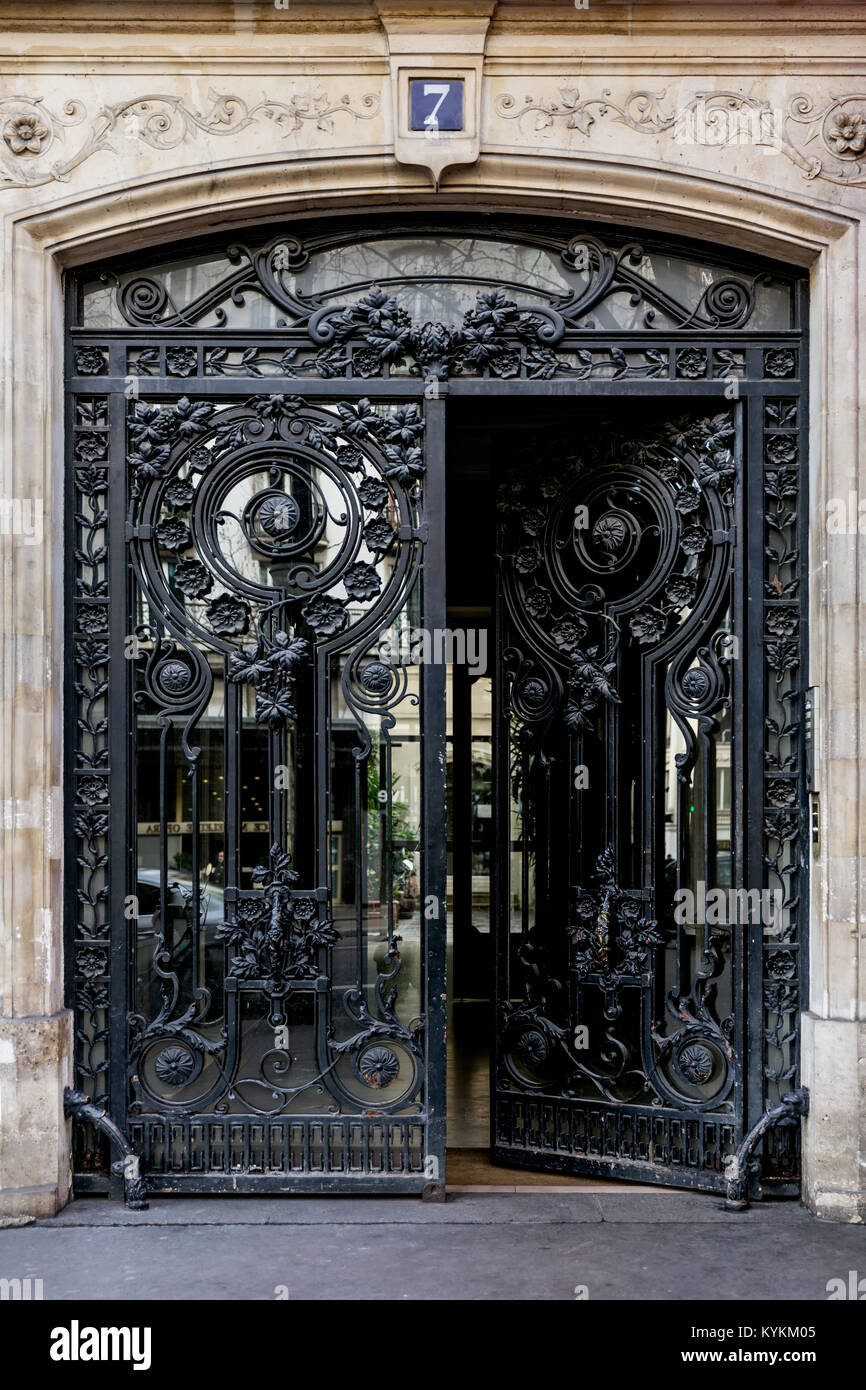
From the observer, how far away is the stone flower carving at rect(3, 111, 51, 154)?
584 cm

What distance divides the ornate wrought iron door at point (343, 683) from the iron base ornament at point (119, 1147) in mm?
121

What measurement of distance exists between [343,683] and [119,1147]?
8.26 ft

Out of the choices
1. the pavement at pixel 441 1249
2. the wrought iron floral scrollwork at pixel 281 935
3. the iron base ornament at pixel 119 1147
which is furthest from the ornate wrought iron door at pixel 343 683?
the pavement at pixel 441 1249

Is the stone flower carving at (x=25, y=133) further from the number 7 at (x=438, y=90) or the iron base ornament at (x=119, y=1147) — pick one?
the iron base ornament at (x=119, y=1147)

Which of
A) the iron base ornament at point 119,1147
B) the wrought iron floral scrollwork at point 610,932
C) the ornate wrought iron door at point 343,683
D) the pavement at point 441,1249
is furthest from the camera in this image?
the wrought iron floral scrollwork at point 610,932

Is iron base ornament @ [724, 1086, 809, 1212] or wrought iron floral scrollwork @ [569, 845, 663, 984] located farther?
wrought iron floral scrollwork @ [569, 845, 663, 984]

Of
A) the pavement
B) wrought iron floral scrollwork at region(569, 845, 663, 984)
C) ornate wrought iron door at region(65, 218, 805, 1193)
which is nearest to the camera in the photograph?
the pavement

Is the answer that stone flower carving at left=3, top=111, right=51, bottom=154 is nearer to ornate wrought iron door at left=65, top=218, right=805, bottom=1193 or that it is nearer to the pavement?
ornate wrought iron door at left=65, top=218, right=805, bottom=1193

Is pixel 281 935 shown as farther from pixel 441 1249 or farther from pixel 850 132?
pixel 850 132

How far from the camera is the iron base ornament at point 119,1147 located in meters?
5.78

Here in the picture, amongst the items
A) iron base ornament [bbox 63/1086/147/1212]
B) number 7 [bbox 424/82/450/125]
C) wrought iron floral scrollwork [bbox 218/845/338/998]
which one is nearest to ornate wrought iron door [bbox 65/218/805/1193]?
wrought iron floral scrollwork [bbox 218/845/338/998]

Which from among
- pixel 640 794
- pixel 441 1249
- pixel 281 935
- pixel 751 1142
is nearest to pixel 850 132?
pixel 640 794

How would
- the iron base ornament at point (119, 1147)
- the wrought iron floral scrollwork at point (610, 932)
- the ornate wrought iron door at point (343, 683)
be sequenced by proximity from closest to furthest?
1. the iron base ornament at point (119, 1147)
2. the ornate wrought iron door at point (343, 683)
3. the wrought iron floral scrollwork at point (610, 932)

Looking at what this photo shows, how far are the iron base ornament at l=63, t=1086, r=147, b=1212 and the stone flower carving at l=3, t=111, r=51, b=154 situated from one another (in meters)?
4.58
